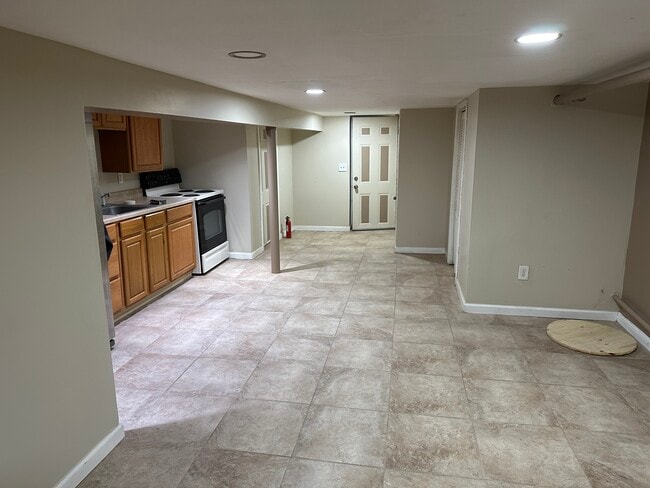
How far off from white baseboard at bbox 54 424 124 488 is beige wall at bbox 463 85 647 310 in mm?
3100

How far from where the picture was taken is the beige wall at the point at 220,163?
5797 mm

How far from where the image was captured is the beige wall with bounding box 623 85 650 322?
352 cm

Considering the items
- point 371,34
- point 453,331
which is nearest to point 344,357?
point 453,331

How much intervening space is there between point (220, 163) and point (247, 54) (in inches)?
150

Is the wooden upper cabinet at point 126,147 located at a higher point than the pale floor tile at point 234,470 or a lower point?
higher

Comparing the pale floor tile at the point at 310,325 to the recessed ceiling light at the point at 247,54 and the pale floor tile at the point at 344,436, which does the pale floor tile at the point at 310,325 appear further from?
the recessed ceiling light at the point at 247,54

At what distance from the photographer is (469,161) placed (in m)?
4.30

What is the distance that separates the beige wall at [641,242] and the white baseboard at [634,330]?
14cm

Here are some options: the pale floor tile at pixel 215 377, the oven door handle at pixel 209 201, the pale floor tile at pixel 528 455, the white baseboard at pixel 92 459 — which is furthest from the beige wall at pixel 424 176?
the white baseboard at pixel 92 459

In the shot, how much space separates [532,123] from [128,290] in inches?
148

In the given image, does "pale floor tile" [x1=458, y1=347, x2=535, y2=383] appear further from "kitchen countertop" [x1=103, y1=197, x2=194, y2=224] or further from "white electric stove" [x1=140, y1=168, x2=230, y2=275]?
"white electric stove" [x1=140, y1=168, x2=230, y2=275]

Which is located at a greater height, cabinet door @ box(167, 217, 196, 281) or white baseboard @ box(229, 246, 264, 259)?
cabinet door @ box(167, 217, 196, 281)

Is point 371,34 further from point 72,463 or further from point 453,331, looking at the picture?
point 453,331

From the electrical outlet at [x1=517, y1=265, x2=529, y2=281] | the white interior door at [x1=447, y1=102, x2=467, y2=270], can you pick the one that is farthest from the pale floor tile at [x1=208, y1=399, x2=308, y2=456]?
the white interior door at [x1=447, y1=102, x2=467, y2=270]
